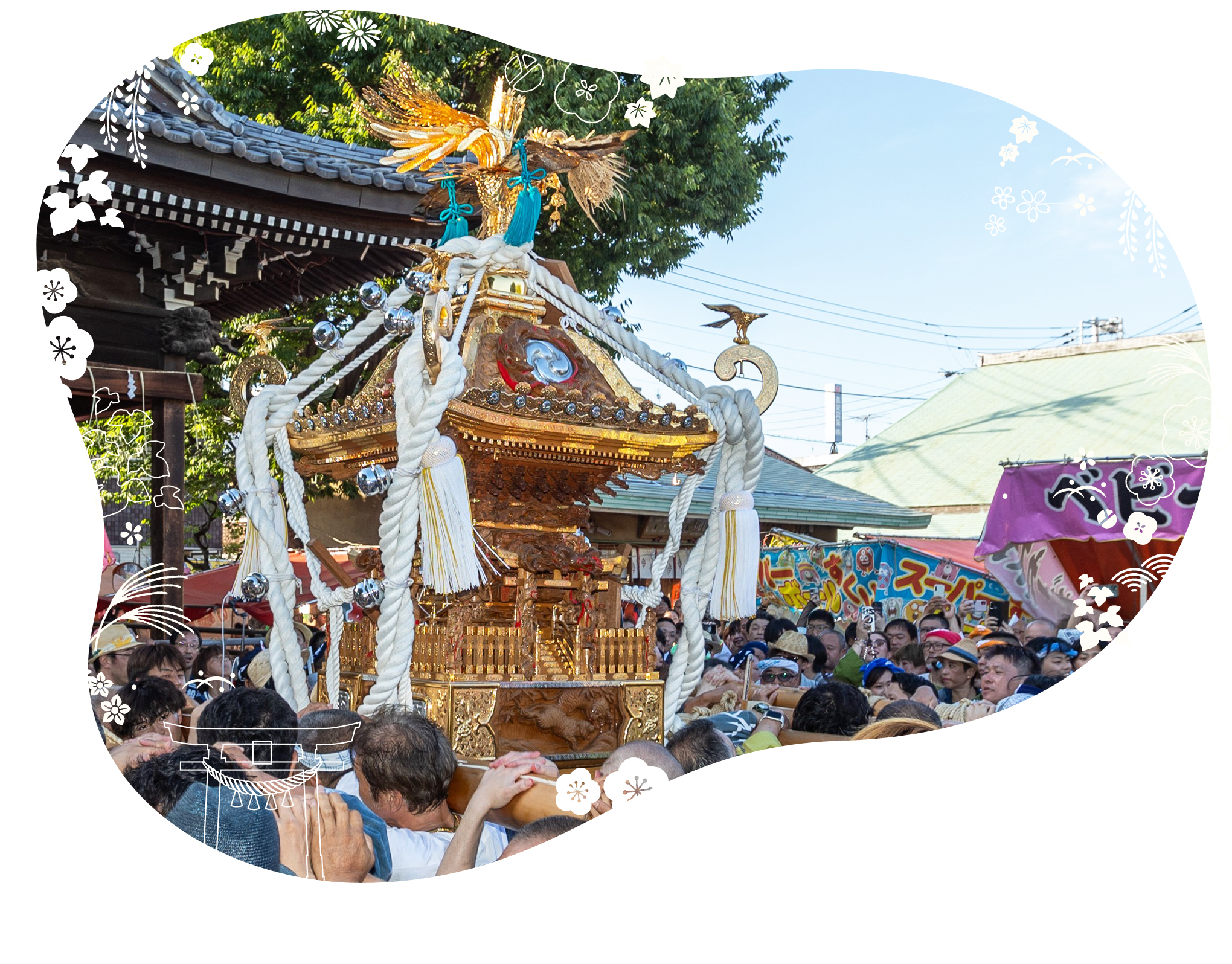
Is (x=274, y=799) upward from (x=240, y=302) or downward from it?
downward

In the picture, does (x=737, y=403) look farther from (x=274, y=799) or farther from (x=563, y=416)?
(x=274, y=799)

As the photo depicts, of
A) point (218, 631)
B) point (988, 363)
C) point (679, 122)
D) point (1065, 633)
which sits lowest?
point (218, 631)

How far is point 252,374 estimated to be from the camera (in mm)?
3768

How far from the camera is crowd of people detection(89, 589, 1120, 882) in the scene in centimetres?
298

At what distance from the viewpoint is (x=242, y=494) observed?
11.7ft

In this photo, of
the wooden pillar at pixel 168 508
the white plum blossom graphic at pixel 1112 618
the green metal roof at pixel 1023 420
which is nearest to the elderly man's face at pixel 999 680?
the white plum blossom graphic at pixel 1112 618

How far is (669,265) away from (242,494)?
2.01 meters

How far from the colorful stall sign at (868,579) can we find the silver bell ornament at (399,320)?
1.89 metres

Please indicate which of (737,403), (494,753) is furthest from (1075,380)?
(494,753)

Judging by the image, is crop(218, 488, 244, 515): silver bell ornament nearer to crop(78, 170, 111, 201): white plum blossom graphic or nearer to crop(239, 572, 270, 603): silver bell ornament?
crop(239, 572, 270, 603): silver bell ornament
